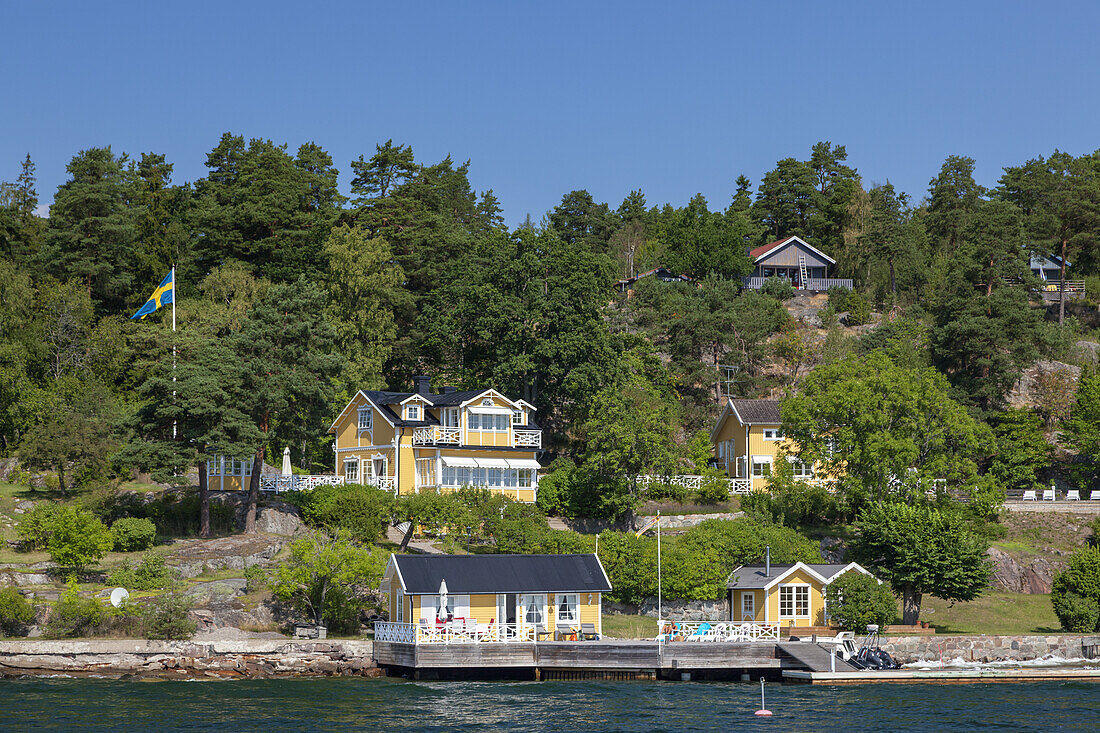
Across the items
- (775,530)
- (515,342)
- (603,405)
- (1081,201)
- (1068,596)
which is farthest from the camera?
(1081,201)

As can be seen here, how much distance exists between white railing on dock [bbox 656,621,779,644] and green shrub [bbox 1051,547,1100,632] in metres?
13.1

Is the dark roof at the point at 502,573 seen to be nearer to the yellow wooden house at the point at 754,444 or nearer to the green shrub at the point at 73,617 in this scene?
the green shrub at the point at 73,617

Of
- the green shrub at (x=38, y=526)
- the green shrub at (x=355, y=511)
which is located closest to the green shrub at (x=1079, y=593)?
the green shrub at (x=355, y=511)

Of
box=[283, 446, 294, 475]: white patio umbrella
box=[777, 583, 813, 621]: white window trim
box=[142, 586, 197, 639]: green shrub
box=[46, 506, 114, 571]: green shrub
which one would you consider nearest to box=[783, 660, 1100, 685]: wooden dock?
box=[777, 583, 813, 621]: white window trim

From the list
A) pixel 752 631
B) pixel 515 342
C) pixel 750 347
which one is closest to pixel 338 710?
pixel 752 631

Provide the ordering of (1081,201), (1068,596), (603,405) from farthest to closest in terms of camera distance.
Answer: (1081,201) < (603,405) < (1068,596)

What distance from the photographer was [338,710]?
121ft

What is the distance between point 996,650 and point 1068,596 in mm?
6168

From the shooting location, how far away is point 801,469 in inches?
2751

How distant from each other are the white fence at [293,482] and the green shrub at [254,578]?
11727mm

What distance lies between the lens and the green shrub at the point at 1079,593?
162ft

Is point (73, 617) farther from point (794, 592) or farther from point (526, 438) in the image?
point (794, 592)

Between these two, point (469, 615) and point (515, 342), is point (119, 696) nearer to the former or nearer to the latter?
point (469, 615)

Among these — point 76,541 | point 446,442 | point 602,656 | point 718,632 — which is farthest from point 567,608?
point 76,541
